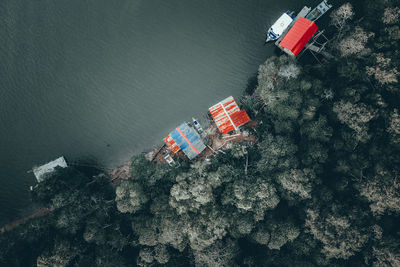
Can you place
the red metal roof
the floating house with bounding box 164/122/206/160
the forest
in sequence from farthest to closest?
the red metal roof, the floating house with bounding box 164/122/206/160, the forest

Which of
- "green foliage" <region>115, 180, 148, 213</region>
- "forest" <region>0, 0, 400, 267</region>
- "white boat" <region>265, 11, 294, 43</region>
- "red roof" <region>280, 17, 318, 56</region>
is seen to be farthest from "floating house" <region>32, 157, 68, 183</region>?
"red roof" <region>280, 17, 318, 56</region>

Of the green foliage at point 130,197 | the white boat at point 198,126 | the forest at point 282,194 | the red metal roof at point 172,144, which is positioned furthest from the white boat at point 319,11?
the green foliage at point 130,197

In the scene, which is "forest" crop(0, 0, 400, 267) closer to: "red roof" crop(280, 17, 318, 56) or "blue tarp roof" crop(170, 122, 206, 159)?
A: "blue tarp roof" crop(170, 122, 206, 159)

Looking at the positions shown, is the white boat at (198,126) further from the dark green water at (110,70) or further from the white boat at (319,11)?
the white boat at (319,11)

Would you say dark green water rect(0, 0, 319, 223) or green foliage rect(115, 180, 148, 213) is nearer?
green foliage rect(115, 180, 148, 213)

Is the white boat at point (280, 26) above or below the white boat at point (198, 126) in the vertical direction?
above

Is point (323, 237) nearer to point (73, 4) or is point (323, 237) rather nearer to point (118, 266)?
point (118, 266)

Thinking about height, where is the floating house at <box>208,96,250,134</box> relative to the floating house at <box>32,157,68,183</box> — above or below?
below

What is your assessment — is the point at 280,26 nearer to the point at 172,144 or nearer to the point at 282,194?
Result: the point at 172,144
